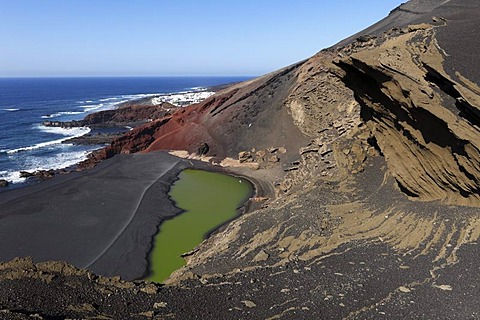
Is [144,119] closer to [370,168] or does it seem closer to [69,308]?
[370,168]

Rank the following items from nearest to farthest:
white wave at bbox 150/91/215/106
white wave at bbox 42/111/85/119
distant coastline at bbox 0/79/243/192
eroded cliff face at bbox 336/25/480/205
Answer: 1. eroded cliff face at bbox 336/25/480/205
2. distant coastline at bbox 0/79/243/192
3. white wave at bbox 42/111/85/119
4. white wave at bbox 150/91/215/106

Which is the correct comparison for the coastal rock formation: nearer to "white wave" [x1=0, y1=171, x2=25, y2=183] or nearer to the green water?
the green water

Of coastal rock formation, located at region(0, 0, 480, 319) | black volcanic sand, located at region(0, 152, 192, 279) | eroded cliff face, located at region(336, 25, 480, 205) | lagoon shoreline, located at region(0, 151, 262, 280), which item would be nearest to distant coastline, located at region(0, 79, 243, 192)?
lagoon shoreline, located at region(0, 151, 262, 280)

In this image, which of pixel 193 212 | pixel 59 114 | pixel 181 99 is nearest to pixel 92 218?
pixel 193 212

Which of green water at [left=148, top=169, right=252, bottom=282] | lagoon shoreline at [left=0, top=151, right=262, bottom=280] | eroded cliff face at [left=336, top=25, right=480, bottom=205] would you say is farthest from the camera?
green water at [left=148, top=169, right=252, bottom=282]

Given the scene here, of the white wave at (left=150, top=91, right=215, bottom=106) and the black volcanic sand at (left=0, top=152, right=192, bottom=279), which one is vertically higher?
the white wave at (left=150, top=91, right=215, bottom=106)

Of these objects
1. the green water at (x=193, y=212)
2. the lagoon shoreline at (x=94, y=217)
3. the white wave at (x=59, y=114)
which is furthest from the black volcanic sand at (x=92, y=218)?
the white wave at (x=59, y=114)
